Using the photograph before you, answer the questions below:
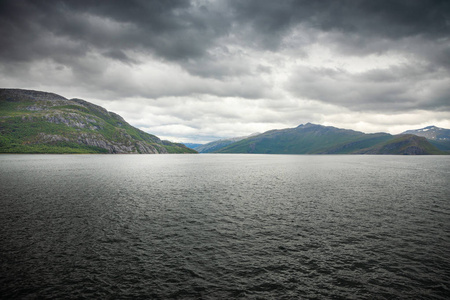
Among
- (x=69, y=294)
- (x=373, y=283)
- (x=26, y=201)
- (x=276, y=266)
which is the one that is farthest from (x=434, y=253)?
(x=26, y=201)

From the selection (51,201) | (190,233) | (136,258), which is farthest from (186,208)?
(51,201)

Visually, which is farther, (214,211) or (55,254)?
(214,211)

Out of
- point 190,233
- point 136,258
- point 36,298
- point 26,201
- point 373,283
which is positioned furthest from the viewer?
point 26,201

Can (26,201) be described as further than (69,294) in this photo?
Yes

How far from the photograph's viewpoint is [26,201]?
52125mm

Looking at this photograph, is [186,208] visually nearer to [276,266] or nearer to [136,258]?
[136,258]

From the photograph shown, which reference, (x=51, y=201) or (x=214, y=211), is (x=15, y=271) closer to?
(x=214, y=211)

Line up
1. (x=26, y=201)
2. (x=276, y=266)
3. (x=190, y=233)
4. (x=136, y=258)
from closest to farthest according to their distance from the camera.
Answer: (x=276, y=266) < (x=136, y=258) < (x=190, y=233) < (x=26, y=201)

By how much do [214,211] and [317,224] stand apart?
1960 cm

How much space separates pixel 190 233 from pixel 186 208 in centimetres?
1526

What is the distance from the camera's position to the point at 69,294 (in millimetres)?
19219

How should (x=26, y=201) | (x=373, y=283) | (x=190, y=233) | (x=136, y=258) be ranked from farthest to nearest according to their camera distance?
(x=26, y=201)
(x=190, y=233)
(x=136, y=258)
(x=373, y=283)

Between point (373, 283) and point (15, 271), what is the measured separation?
34.4 metres

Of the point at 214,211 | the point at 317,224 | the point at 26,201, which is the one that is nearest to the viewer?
the point at 317,224
